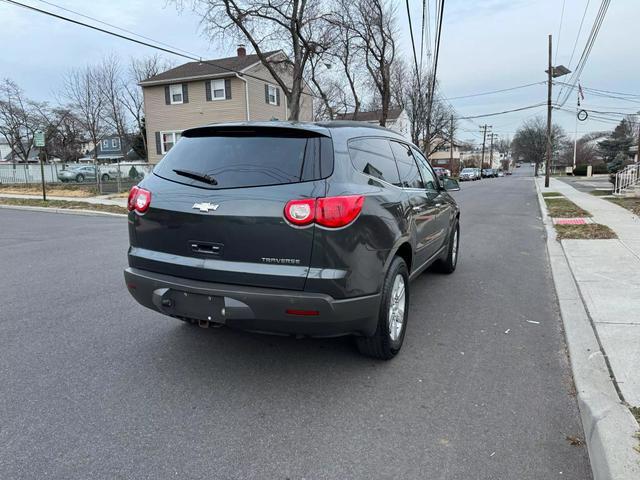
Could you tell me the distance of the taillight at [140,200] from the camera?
3488 mm

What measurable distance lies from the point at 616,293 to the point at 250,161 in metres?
4.49

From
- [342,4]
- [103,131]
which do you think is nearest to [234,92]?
[342,4]

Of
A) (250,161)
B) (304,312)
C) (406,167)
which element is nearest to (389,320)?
(304,312)

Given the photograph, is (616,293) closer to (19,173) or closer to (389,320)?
(389,320)

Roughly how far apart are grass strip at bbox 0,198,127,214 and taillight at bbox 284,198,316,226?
14.1m

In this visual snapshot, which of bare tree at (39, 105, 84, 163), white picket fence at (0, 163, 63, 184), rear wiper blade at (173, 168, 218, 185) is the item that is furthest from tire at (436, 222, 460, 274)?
bare tree at (39, 105, 84, 163)

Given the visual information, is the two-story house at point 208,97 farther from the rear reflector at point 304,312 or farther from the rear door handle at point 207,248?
the rear reflector at point 304,312

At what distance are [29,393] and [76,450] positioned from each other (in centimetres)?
90

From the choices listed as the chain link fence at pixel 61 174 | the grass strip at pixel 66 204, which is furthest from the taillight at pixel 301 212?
the chain link fence at pixel 61 174

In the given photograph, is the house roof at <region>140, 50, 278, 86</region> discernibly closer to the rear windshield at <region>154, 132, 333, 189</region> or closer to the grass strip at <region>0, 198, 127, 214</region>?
the grass strip at <region>0, 198, 127, 214</region>

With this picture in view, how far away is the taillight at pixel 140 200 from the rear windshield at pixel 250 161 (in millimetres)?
194

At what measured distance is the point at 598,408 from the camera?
2.91m

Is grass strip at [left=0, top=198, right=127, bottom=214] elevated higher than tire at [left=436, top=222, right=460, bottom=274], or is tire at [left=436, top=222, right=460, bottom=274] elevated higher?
grass strip at [left=0, top=198, right=127, bottom=214]

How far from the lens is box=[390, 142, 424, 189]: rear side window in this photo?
4484mm
